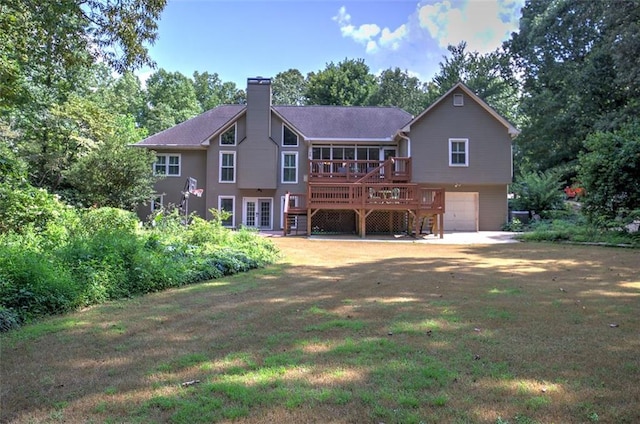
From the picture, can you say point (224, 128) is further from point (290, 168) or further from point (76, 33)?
point (76, 33)

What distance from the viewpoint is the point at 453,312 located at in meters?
4.90

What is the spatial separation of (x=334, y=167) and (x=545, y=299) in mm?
16964

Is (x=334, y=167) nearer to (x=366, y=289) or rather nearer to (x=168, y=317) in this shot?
(x=366, y=289)

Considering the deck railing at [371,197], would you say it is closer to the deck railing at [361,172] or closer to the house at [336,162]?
Result: the house at [336,162]

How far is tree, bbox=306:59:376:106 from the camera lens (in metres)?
39.8

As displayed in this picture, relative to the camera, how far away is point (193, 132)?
23.5 meters

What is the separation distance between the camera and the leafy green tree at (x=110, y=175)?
60.8 ft

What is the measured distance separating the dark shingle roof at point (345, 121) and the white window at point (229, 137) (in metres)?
2.64

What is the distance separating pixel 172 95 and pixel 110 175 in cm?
2650

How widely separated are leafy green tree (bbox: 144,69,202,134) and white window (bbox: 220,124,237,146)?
21339mm

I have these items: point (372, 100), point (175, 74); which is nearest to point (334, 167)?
point (372, 100)

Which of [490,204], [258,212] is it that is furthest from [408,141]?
[258,212]

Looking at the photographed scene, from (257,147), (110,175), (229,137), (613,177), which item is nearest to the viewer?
(613,177)

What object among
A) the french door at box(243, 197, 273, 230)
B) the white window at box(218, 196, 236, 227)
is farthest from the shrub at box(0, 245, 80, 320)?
the french door at box(243, 197, 273, 230)
